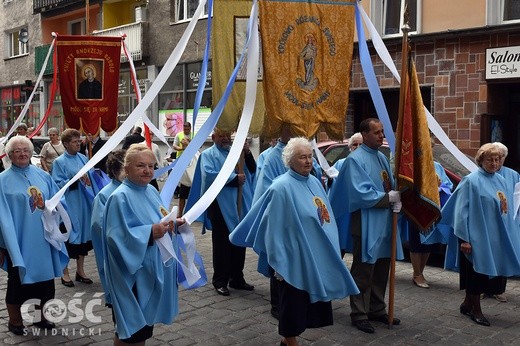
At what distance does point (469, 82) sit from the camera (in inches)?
508

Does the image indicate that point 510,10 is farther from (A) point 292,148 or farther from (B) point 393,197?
(A) point 292,148

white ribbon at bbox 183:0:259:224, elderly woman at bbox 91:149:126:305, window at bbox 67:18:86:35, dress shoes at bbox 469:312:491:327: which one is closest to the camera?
elderly woman at bbox 91:149:126:305

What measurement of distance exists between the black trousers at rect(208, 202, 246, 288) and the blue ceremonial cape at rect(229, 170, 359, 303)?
2.07 m

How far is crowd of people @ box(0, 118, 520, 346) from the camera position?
425 cm

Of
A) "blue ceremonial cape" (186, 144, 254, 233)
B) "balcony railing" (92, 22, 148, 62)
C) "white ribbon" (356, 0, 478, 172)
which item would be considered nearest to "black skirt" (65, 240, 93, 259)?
"blue ceremonial cape" (186, 144, 254, 233)

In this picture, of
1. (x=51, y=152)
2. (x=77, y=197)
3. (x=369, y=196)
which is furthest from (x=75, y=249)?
(x=51, y=152)

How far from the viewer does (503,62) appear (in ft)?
40.3

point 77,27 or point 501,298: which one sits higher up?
point 77,27

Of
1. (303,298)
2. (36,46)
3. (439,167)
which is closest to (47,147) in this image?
(439,167)

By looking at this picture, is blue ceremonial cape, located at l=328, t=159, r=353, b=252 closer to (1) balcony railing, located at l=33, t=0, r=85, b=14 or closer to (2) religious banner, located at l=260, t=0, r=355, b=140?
(2) religious banner, located at l=260, t=0, r=355, b=140

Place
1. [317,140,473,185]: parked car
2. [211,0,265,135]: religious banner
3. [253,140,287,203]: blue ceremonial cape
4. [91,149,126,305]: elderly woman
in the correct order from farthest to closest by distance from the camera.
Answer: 1. [317,140,473,185]: parked car
2. [211,0,265,135]: religious banner
3. [253,140,287,203]: blue ceremonial cape
4. [91,149,126,305]: elderly woman

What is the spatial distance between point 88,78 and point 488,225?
5.33m

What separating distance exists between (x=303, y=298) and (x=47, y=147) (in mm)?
7585

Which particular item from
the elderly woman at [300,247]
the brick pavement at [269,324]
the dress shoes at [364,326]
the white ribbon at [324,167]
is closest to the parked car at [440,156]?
the white ribbon at [324,167]
